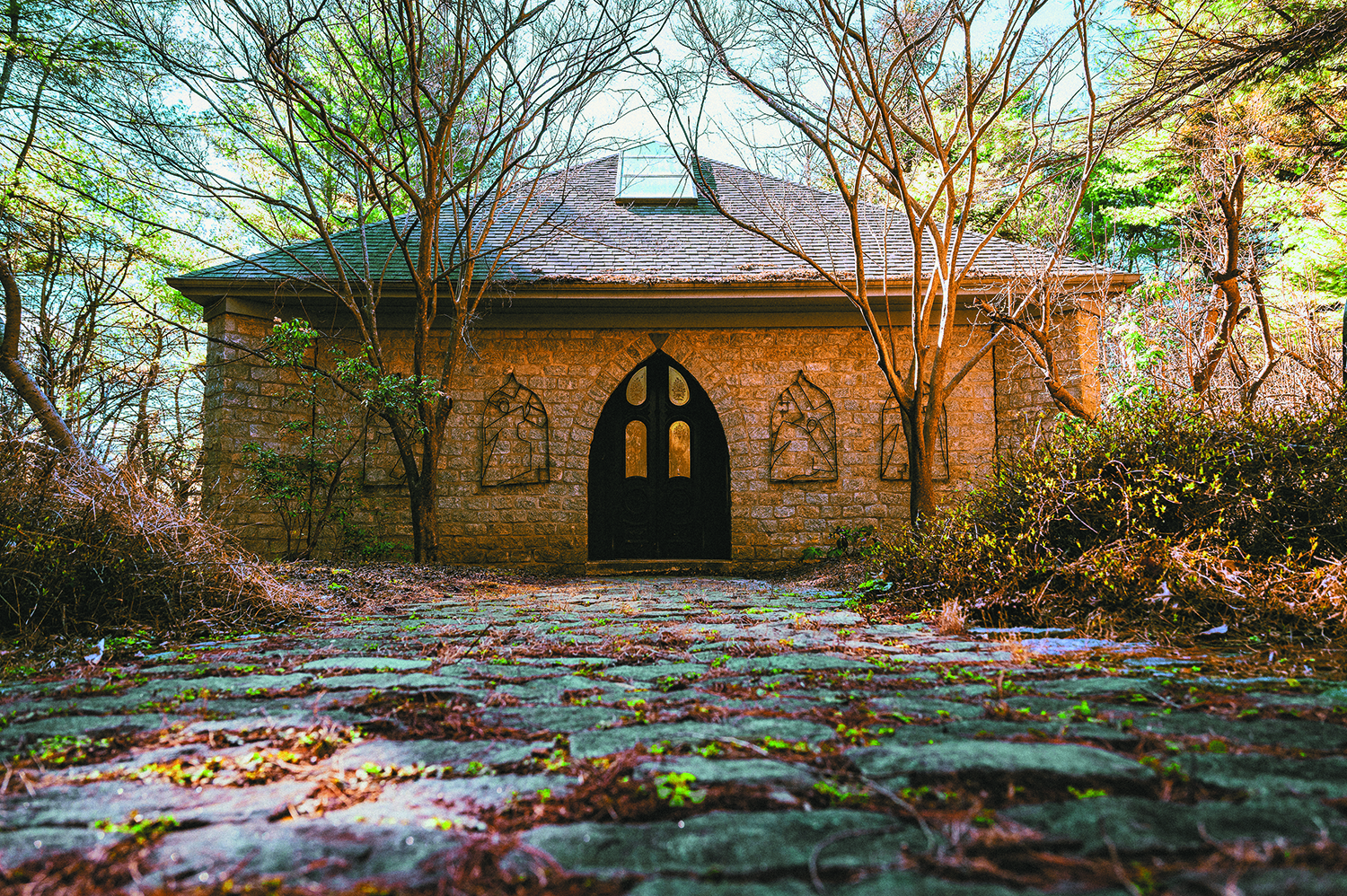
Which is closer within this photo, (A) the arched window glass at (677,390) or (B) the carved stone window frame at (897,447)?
(B) the carved stone window frame at (897,447)

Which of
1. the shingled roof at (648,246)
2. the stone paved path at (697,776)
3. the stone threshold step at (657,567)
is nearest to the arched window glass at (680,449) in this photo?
the stone threshold step at (657,567)

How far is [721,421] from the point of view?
8719mm

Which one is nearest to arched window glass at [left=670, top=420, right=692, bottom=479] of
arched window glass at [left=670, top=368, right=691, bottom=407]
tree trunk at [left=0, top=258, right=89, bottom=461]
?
arched window glass at [left=670, top=368, right=691, bottom=407]

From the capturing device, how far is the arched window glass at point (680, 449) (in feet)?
30.1

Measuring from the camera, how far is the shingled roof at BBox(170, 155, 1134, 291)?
8.16 metres

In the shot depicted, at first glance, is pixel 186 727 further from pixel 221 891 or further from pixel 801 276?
pixel 801 276

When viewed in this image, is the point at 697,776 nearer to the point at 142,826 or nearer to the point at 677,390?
the point at 142,826

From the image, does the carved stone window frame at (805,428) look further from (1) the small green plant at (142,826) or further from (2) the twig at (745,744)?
(1) the small green plant at (142,826)

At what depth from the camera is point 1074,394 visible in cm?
822

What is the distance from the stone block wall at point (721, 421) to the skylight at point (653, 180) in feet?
10.2

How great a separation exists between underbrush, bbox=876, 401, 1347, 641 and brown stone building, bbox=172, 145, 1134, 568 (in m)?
4.77

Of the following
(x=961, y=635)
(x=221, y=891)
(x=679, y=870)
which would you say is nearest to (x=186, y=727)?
(x=221, y=891)

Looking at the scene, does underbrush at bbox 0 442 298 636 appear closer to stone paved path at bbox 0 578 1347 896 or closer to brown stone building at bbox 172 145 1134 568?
stone paved path at bbox 0 578 1347 896

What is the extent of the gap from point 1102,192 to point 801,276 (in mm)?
14061
